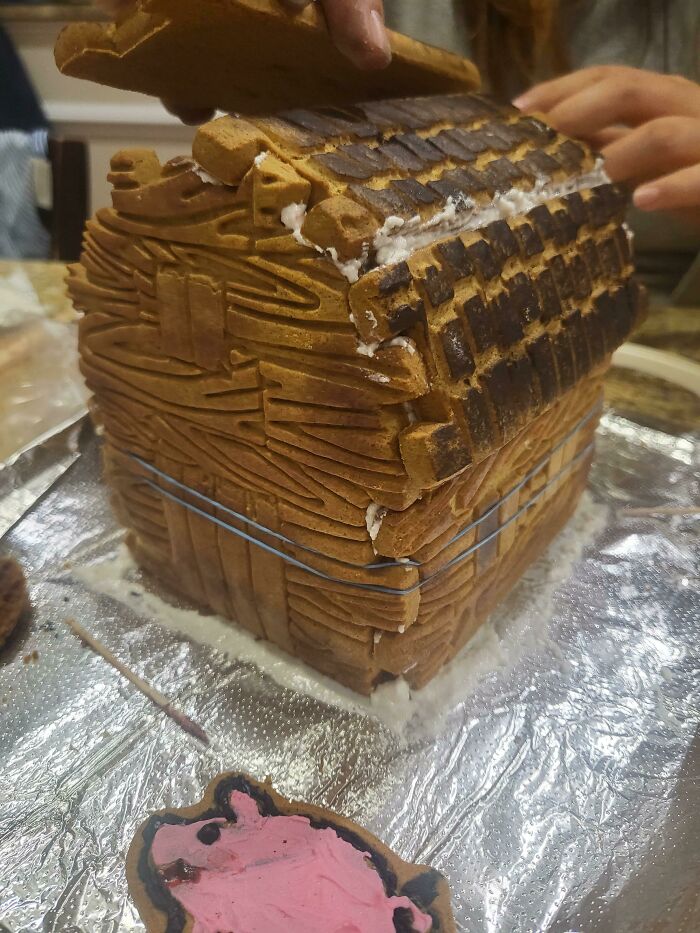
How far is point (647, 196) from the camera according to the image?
109 cm

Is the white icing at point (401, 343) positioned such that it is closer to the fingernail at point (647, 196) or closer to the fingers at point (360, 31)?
the fingers at point (360, 31)

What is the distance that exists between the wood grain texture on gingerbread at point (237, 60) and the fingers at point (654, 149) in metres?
0.26

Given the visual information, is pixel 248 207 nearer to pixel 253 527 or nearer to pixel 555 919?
pixel 253 527

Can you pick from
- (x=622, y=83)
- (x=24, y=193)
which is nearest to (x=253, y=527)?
(x=622, y=83)

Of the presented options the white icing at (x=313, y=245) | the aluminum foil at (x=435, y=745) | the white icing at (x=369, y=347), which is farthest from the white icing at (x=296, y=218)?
the aluminum foil at (x=435, y=745)

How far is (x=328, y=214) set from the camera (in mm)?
670

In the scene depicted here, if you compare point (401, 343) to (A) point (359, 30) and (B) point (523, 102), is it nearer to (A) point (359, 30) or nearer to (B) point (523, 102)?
(A) point (359, 30)

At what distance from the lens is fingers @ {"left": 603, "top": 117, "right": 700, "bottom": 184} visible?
1.15 metres

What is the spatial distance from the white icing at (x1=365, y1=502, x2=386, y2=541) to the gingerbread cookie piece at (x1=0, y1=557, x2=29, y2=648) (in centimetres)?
59

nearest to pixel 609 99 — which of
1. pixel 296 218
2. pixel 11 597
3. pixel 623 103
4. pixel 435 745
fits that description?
pixel 623 103

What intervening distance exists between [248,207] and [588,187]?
0.57 meters

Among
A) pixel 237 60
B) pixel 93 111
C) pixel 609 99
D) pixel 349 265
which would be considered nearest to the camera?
pixel 349 265

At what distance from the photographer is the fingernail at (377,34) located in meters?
0.86

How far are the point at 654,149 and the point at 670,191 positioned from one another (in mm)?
106
